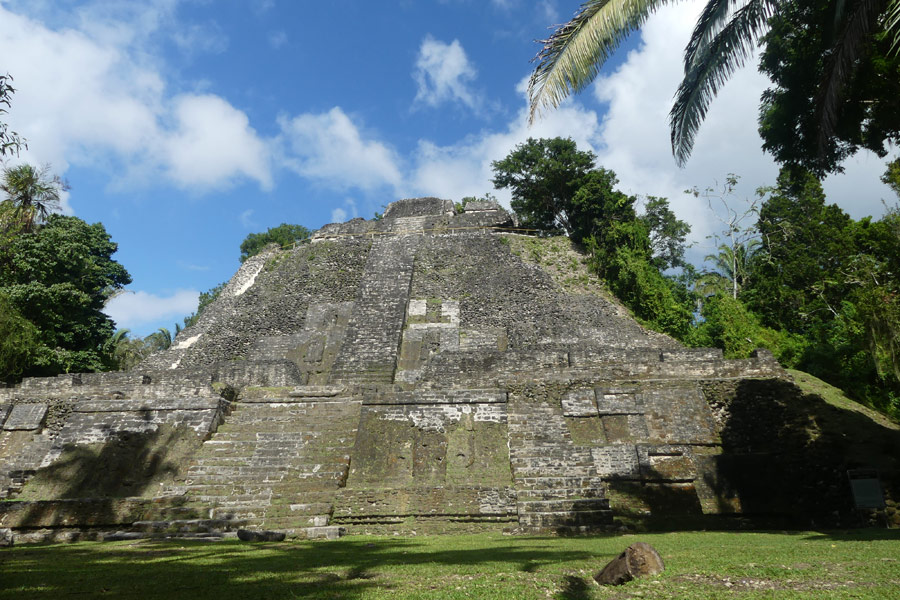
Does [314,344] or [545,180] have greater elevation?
[545,180]

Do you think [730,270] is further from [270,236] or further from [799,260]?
[270,236]

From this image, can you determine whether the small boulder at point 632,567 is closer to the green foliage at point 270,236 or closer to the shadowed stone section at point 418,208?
the shadowed stone section at point 418,208

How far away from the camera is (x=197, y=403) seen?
1093cm

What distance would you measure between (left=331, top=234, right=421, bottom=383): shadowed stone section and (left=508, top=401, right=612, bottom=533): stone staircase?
4.93 metres

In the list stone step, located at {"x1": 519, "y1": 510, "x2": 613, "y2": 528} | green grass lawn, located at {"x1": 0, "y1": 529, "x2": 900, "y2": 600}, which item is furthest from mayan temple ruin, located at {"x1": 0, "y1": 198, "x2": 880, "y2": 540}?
green grass lawn, located at {"x1": 0, "y1": 529, "x2": 900, "y2": 600}

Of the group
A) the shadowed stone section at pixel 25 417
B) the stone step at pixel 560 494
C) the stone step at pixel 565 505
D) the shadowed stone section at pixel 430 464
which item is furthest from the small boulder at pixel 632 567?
the shadowed stone section at pixel 25 417

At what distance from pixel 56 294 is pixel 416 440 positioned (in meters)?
13.8

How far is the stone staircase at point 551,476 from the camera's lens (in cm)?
766

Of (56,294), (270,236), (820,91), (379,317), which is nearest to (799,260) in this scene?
(379,317)

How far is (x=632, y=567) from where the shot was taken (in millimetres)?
3850

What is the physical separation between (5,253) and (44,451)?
8918 millimetres

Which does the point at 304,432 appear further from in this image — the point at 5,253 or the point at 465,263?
the point at 5,253

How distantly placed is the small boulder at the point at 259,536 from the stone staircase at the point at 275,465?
59 centimetres

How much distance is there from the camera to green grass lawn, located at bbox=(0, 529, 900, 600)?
11.8 ft
